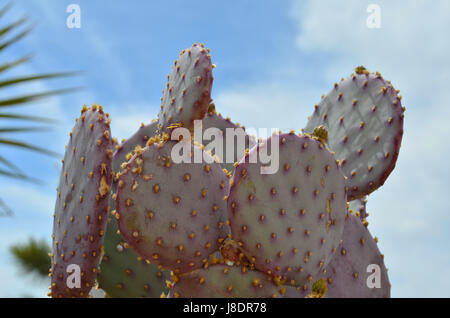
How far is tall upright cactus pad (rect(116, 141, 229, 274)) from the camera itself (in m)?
1.84

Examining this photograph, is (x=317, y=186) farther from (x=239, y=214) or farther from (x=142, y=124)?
(x=142, y=124)

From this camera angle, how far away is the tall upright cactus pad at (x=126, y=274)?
96.8 inches

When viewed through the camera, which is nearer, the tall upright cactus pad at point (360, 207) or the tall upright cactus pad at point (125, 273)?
the tall upright cactus pad at point (125, 273)

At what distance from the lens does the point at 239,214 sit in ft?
6.14

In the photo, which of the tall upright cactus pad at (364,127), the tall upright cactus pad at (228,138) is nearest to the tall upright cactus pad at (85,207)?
the tall upright cactus pad at (228,138)

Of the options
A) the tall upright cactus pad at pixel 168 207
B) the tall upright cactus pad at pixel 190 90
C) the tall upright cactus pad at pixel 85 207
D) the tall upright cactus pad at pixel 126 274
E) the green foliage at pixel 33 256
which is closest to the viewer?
the tall upright cactus pad at pixel 168 207

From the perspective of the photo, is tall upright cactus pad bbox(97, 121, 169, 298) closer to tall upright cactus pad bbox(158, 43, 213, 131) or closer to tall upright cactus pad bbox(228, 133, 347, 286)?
tall upright cactus pad bbox(158, 43, 213, 131)

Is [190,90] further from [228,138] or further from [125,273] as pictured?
[125,273]

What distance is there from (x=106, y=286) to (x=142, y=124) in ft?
2.69

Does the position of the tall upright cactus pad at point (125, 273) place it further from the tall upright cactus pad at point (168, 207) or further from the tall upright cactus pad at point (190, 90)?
the tall upright cactus pad at point (168, 207)

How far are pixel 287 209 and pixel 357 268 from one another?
665mm

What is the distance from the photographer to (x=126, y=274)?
249 cm
